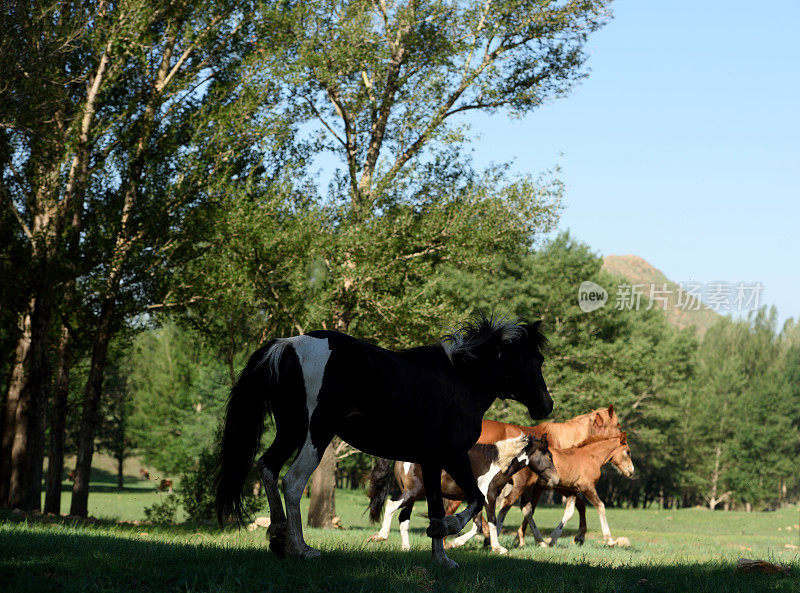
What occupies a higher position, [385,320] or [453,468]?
[385,320]

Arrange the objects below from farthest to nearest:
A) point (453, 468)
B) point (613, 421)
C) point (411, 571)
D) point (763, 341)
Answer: point (763, 341), point (613, 421), point (453, 468), point (411, 571)

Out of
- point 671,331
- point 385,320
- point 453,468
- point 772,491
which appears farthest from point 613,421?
point 772,491

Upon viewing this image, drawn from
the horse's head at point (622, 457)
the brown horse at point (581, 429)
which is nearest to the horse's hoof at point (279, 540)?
the brown horse at point (581, 429)

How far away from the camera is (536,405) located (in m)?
9.50

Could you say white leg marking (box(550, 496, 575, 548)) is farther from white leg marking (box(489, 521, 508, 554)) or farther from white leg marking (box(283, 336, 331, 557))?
white leg marking (box(283, 336, 331, 557))

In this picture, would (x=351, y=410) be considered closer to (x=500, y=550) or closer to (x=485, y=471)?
(x=500, y=550)

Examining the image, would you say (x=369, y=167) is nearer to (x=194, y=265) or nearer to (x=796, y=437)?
(x=194, y=265)

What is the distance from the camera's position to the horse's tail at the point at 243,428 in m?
7.93

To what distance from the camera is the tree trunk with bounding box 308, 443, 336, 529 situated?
21875mm

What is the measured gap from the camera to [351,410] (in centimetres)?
789

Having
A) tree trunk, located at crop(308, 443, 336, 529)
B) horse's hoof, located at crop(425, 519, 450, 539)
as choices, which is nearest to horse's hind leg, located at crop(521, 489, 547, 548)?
horse's hoof, located at crop(425, 519, 450, 539)

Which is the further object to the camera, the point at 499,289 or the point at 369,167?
the point at 499,289

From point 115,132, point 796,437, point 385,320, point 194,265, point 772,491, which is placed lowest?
point 772,491

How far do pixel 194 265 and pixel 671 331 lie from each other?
45.6m
